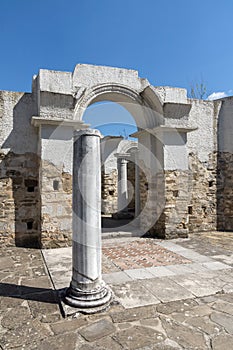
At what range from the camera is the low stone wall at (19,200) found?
221 inches

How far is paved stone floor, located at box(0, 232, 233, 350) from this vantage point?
228cm

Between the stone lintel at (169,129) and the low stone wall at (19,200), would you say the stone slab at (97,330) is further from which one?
the stone lintel at (169,129)

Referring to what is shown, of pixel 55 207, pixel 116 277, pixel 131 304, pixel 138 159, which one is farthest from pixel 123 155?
pixel 131 304

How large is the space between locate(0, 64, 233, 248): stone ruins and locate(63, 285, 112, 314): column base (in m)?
2.69

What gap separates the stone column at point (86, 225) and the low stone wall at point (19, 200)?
→ 3.05 meters

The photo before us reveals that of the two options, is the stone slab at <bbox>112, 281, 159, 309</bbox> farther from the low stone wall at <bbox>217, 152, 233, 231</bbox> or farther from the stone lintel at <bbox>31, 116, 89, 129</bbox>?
the low stone wall at <bbox>217, 152, 233, 231</bbox>

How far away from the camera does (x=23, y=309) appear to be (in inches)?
111

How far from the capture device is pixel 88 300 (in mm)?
2799

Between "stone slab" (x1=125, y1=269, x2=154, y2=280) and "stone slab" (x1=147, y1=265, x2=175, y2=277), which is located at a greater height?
"stone slab" (x1=147, y1=265, x2=175, y2=277)

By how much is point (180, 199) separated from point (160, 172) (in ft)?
2.79

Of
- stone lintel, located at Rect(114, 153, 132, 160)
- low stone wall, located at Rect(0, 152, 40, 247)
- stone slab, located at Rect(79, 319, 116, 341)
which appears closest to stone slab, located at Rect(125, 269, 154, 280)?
stone slab, located at Rect(79, 319, 116, 341)

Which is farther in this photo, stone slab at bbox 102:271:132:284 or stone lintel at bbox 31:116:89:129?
stone lintel at bbox 31:116:89:129

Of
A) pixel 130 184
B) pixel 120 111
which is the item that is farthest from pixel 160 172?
pixel 130 184

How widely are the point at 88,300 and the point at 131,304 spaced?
0.50 m
